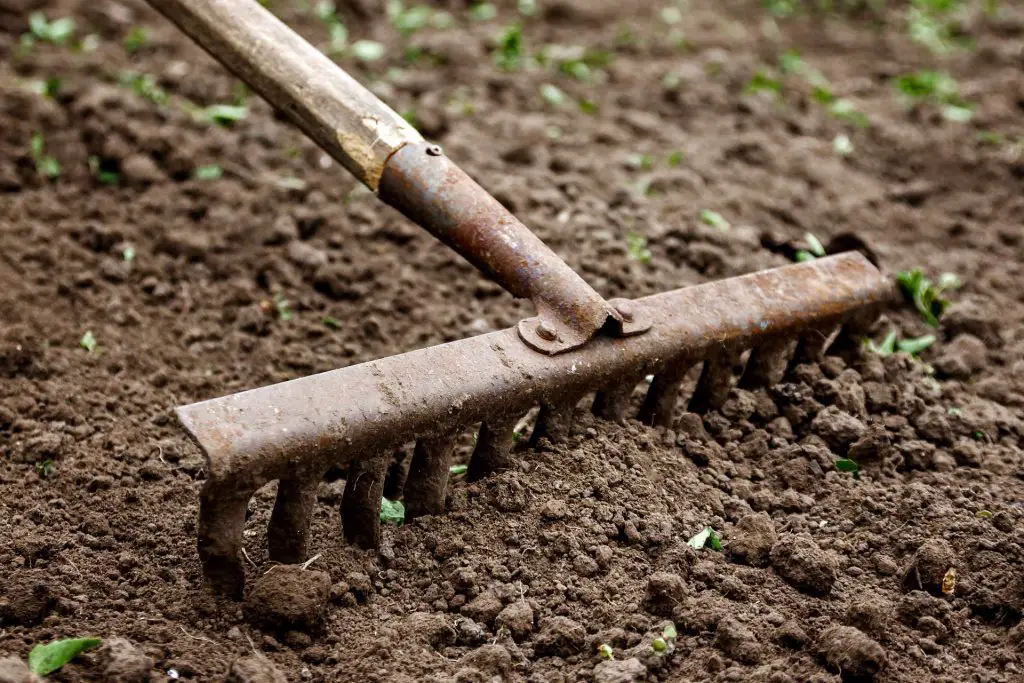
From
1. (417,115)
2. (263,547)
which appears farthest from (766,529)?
(417,115)

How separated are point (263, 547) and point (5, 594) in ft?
1.73

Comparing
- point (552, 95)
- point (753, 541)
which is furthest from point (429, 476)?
point (552, 95)

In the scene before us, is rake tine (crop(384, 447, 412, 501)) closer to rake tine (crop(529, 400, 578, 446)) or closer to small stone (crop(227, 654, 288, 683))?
rake tine (crop(529, 400, 578, 446))

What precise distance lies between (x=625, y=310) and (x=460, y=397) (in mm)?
511

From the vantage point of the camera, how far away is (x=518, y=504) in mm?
2477

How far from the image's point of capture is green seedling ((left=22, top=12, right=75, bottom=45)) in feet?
15.0

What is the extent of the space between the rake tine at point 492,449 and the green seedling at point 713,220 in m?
1.52

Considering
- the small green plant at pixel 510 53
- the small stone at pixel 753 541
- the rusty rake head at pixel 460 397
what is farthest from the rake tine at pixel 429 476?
the small green plant at pixel 510 53

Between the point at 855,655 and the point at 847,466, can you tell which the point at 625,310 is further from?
the point at 855,655

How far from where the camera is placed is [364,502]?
2381 millimetres

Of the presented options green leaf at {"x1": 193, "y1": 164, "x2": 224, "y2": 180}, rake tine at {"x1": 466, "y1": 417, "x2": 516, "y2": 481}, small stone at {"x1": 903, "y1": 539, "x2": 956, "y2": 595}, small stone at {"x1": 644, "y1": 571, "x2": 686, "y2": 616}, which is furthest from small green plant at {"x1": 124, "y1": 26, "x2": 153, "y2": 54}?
small stone at {"x1": 903, "y1": 539, "x2": 956, "y2": 595}

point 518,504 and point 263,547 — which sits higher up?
point 518,504

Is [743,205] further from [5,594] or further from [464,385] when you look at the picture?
[5,594]

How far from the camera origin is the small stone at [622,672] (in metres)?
2.14
